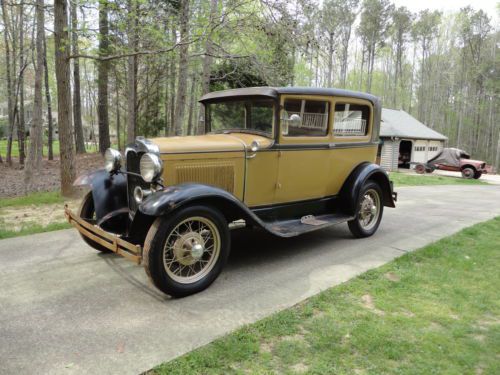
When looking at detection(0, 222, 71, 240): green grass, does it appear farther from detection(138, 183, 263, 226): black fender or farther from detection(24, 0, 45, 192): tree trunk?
detection(24, 0, 45, 192): tree trunk

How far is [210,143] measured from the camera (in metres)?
3.77

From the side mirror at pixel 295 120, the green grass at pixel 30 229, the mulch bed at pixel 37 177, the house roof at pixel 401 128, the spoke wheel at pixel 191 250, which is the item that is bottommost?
the mulch bed at pixel 37 177

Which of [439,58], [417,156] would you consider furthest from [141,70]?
[439,58]

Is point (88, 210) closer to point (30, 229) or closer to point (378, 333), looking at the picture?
point (30, 229)

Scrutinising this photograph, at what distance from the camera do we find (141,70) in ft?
50.3

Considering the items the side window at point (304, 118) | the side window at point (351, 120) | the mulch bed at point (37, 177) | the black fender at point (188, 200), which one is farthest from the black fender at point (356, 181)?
the mulch bed at point (37, 177)

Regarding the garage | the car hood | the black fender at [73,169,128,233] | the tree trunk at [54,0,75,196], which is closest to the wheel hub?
the car hood

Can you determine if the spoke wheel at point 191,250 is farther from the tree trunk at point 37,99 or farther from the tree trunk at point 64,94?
the tree trunk at point 37,99

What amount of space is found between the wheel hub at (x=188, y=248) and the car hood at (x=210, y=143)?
844mm

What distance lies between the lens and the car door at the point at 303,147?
4.18m

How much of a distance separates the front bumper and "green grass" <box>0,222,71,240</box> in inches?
61.1

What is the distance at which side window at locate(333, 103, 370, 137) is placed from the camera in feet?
15.6

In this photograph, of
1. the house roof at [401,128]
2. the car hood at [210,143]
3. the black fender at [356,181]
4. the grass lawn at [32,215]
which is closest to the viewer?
the car hood at [210,143]

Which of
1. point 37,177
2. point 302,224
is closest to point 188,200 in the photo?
point 302,224
